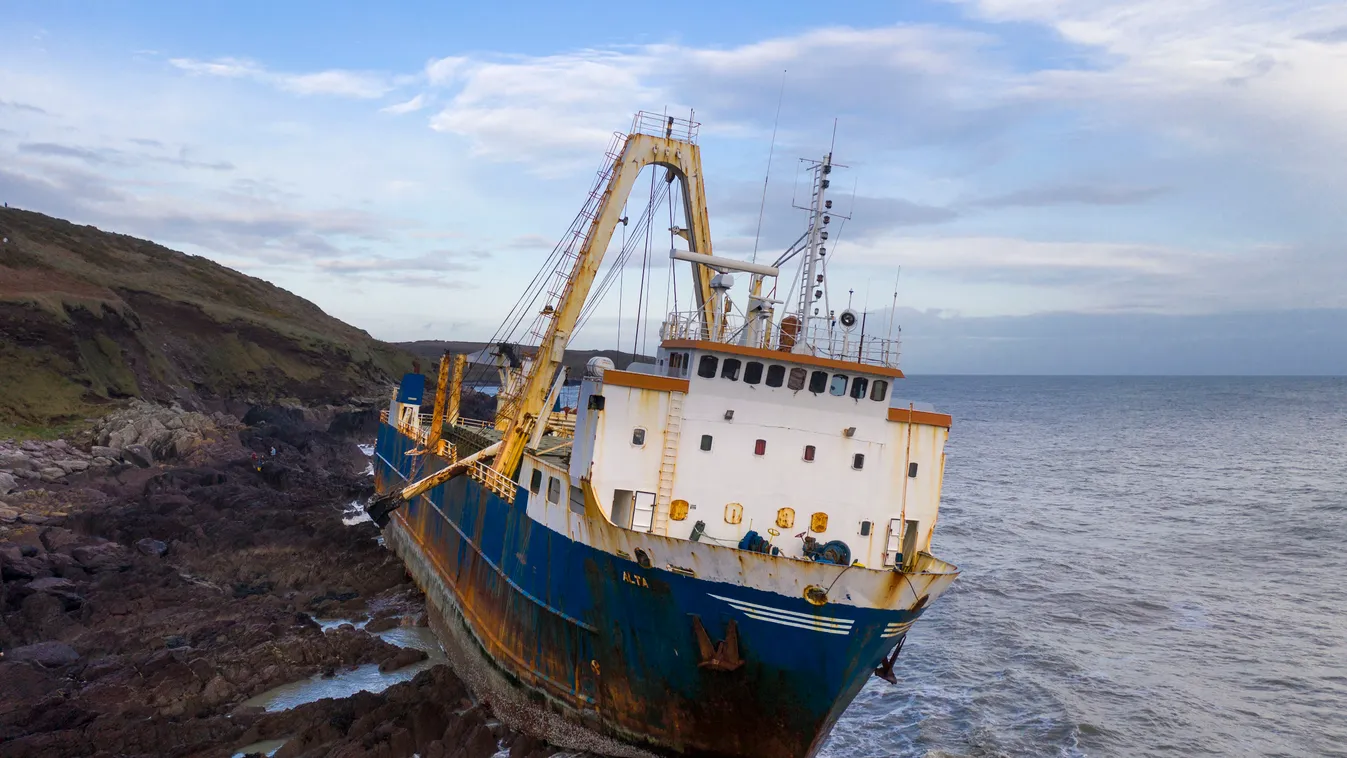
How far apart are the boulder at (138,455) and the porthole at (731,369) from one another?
31.7 m

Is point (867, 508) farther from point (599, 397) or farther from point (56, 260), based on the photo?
point (56, 260)

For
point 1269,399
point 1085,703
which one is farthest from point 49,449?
point 1269,399

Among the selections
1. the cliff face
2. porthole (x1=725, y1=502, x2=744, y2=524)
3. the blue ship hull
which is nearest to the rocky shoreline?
the blue ship hull

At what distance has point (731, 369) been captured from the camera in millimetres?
15805

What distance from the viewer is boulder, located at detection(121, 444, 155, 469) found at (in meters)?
37.9

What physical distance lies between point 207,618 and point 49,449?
66.6 feet

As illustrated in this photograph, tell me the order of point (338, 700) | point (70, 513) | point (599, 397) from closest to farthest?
point (599, 397), point (338, 700), point (70, 513)

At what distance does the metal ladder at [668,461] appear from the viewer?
1532 cm

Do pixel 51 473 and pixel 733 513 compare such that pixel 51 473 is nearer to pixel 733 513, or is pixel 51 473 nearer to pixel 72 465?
pixel 72 465

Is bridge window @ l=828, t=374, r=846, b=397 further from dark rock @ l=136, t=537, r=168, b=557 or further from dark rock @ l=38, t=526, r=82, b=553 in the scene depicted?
dark rock @ l=38, t=526, r=82, b=553

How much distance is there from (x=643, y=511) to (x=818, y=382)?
3.71m

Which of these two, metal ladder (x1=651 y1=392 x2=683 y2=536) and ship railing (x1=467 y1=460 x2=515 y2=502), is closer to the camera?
metal ladder (x1=651 y1=392 x2=683 y2=536)

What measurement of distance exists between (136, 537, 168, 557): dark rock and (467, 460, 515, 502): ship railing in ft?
36.4

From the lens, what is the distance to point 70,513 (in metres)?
29.9
